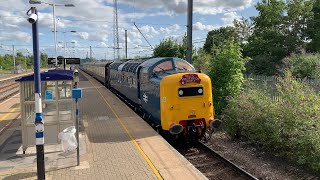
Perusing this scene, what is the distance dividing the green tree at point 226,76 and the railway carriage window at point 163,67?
14.9 feet

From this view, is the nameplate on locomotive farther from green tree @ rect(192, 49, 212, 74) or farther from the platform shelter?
green tree @ rect(192, 49, 212, 74)

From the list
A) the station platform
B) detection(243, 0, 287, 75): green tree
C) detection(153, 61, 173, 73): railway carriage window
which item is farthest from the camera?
detection(243, 0, 287, 75): green tree

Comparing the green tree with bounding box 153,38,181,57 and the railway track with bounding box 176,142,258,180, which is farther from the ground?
the green tree with bounding box 153,38,181,57

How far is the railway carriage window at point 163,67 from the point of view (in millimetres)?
12814

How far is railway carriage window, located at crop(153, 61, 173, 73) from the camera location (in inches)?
504

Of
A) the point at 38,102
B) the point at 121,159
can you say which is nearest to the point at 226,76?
the point at 121,159

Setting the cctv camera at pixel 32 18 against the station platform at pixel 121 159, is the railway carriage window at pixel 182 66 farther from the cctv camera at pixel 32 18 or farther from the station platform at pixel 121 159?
the cctv camera at pixel 32 18

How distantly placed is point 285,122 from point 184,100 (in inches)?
129

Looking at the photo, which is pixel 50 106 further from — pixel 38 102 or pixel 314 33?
pixel 314 33

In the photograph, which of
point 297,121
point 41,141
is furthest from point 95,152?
point 297,121

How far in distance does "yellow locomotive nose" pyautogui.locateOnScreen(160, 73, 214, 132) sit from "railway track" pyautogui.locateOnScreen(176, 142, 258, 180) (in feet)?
3.59

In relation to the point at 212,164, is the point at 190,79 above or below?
above

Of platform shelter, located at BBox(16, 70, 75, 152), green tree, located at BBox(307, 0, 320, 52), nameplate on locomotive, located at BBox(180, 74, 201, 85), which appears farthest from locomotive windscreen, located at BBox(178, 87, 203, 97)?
green tree, located at BBox(307, 0, 320, 52)

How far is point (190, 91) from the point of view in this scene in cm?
1147
